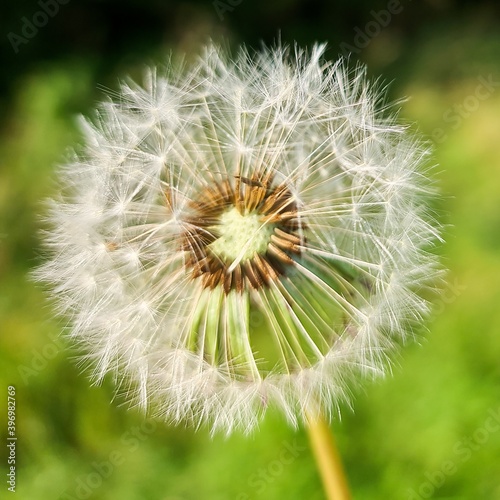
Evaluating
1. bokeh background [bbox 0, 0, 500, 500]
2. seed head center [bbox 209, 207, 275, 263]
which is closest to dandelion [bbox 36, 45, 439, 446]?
seed head center [bbox 209, 207, 275, 263]

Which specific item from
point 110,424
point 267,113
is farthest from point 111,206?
point 110,424

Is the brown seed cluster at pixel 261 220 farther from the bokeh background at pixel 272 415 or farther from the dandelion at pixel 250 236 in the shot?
the bokeh background at pixel 272 415

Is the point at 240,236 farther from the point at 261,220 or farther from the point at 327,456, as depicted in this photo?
the point at 327,456

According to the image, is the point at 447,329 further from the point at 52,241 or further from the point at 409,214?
the point at 52,241

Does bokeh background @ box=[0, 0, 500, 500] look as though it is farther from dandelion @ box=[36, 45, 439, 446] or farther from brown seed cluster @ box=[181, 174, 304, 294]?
brown seed cluster @ box=[181, 174, 304, 294]

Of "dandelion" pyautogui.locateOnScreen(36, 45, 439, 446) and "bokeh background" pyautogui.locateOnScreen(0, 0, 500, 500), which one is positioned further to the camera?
"bokeh background" pyautogui.locateOnScreen(0, 0, 500, 500)

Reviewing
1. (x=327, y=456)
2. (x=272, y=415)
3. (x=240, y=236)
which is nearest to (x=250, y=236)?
(x=240, y=236)
